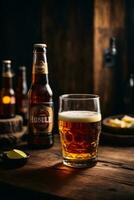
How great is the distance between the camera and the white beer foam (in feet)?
4.53

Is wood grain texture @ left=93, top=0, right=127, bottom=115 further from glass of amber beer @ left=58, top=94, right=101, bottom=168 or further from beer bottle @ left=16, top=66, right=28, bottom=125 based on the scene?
glass of amber beer @ left=58, top=94, right=101, bottom=168

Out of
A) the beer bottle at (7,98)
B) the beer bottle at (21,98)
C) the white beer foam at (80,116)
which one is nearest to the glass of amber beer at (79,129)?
the white beer foam at (80,116)

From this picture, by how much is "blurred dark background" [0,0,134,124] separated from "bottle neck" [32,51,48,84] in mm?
1431

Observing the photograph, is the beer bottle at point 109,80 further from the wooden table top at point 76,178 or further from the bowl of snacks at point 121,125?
the wooden table top at point 76,178

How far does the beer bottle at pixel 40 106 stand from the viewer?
1.63 m

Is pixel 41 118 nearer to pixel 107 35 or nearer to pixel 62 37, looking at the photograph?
pixel 62 37

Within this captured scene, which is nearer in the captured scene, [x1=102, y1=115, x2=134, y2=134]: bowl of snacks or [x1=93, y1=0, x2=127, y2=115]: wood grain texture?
[x1=102, y1=115, x2=134, y2=134]: bowl of snacks

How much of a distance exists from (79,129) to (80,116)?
2.1 inches

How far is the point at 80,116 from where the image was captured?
140cm

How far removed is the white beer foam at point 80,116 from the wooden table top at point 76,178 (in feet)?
0.62

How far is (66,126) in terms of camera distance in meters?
1.40

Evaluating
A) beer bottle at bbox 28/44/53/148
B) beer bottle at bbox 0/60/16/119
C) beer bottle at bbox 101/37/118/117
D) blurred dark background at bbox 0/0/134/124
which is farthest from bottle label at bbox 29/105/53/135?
beer bottle at bbox 101/37/118/117

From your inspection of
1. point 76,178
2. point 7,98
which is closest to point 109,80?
point 7,98

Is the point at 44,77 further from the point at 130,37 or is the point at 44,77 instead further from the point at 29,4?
the point at 130,37
